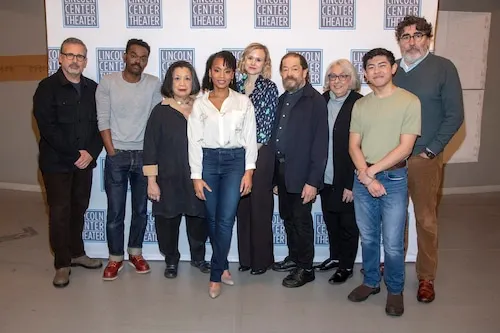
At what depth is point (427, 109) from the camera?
327cm

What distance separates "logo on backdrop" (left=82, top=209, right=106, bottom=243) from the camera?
13.6ft

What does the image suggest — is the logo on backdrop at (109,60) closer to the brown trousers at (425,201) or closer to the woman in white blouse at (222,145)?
the woman in white blouse at (222,145)

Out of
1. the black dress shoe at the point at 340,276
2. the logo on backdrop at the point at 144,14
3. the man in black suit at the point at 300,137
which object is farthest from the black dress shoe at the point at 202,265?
the logo on backdrop at the point at 144,14

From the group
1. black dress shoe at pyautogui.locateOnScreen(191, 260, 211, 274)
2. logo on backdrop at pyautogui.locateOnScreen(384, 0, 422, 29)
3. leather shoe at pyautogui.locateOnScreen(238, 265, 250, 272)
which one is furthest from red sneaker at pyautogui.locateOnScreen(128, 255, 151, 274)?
logo on backdrop at pyautogui.locateOnScreen(384, 0, 422, 29)

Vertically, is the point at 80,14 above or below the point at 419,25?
above

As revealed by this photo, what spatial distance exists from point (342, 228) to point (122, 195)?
5.32 ft

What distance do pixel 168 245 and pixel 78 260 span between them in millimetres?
769

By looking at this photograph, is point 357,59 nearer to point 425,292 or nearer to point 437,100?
point 437,100

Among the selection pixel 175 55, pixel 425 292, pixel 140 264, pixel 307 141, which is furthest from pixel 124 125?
pixel 425 292

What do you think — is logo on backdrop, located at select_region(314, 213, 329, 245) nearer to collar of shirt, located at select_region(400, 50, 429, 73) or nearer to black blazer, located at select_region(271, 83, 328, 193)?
black blazer, located at select_region(271, 83, 328, 193)

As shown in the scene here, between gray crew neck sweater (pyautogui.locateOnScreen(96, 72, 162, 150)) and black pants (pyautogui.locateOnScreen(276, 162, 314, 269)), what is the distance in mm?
1037

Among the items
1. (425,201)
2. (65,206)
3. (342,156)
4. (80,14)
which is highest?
(80,14)

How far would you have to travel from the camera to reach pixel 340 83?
347cm

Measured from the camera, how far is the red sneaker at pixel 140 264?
3847 millimetres
